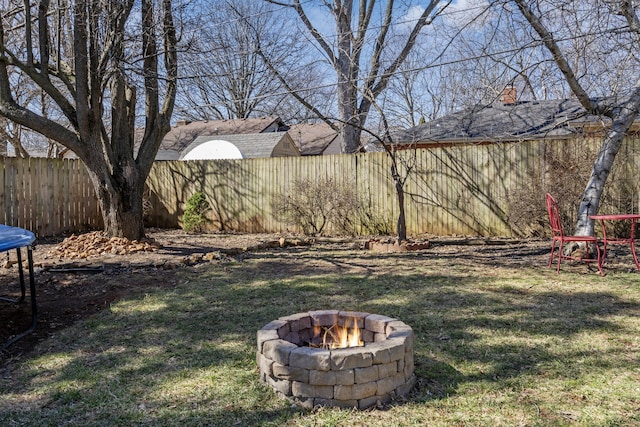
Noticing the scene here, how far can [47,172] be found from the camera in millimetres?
10336

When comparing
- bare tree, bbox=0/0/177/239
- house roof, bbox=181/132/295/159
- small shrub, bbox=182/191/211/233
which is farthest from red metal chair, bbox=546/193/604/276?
house roof, bbox=181/132/295/159

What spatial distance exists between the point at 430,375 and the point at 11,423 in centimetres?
222

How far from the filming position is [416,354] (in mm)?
3273

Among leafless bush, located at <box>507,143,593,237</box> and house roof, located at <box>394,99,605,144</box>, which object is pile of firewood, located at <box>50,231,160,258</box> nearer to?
leafless bush, located at <box>507,143,593,237</box>

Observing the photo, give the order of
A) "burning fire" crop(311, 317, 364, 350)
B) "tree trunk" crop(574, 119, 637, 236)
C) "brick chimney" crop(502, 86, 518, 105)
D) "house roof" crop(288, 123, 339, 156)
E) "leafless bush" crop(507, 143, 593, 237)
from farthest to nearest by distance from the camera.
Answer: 1. "house roof" crop(288, 123, 339, 156)
2. "leafless bush" crop(507, 143, 593, 237)
3. "brick chimney" crop(502, 86, 518, 105)
4. "tree trunk" crop(574, 119, 637, 236)
5. "burning fire" crop(311, 317, 364, 350)

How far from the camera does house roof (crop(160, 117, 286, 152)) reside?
22.8 m

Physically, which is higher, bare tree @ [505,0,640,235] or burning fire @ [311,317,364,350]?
bare tree @ [505,0,640,235]

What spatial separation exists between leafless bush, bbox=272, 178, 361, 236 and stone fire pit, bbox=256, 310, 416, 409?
737 centimetres

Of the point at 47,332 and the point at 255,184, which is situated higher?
the point at 255,184

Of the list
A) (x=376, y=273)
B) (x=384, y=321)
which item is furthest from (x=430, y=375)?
(x=376, y=273)

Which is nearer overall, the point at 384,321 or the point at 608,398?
the point at 608,398

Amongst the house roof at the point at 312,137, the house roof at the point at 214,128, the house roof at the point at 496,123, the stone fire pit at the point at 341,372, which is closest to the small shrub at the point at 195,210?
the house roof at the point at 496,123

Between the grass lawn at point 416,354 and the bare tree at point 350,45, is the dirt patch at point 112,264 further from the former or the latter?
the bare tree at point 350,45

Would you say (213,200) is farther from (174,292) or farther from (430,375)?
(430,375)
